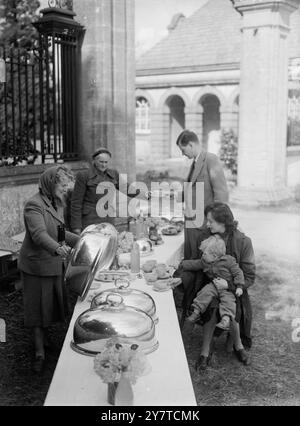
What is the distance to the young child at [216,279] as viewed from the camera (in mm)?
4582

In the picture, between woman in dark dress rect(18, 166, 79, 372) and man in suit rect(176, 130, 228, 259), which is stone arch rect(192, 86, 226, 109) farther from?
woman in dark dress rect(18, 166, 79, 372)

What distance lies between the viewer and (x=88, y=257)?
12.7 feet

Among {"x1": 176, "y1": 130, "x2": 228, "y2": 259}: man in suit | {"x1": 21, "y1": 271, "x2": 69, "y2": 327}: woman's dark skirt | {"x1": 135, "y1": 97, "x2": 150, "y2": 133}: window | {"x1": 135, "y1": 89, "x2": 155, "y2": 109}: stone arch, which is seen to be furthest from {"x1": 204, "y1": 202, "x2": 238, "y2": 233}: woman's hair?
{"x1": 135, "y1": 97, "x2": 150, "y2": 133}: window

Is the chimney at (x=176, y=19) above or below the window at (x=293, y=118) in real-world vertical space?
above

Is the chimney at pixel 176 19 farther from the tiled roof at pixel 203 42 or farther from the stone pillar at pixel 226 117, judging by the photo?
the stone pillar at pixel 226 117

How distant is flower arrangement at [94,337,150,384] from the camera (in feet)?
8.98

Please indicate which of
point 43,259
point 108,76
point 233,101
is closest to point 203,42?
point 233,101

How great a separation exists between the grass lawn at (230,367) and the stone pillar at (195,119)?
21.1 m

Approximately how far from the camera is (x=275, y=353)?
525cm

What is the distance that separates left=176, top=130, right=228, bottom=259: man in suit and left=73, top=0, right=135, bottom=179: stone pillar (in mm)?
2665

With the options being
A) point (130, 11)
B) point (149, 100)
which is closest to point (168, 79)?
point (149, 100)

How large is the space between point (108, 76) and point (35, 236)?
4.22 meters

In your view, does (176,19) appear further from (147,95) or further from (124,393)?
(124,393)

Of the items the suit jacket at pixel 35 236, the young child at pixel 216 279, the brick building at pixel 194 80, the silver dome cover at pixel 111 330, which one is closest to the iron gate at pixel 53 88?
the suit jacket at pixel 35 236
